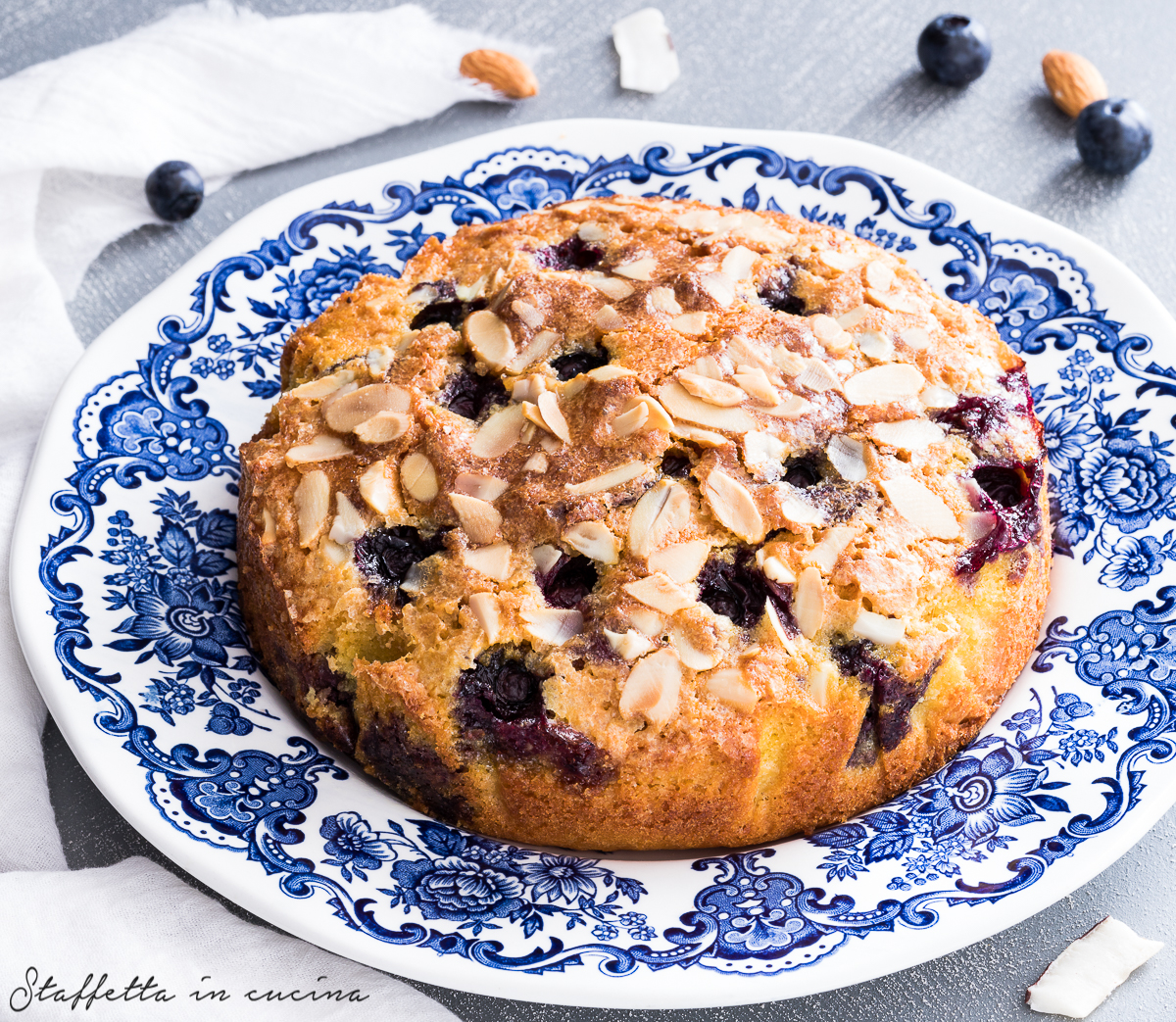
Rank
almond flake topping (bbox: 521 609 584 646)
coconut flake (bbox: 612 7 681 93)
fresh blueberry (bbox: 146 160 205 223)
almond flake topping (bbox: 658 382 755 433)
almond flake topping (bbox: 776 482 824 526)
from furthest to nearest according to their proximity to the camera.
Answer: coconut flake (bbox: 612 7 681 93)
fresh blueberry (bbox: 146 160 205 223)
almond flake topping (bbox: 658 382 755 433)
almond flake topping (bbox: 776 482 824 526)
almond flake topping (bbox: 521 609 584 646)

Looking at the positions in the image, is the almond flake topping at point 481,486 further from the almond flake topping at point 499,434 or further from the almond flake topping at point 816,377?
the almond flake topping at point 816,377

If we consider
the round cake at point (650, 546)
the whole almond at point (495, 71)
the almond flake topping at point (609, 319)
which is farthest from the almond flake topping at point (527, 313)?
the whole almond at point (495, 71)

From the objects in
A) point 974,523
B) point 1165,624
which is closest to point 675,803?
Answer: point 974,523

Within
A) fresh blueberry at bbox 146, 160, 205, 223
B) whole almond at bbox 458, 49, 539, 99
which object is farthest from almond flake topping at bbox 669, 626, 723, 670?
whole almond at bbox 458, 49, 539, 99

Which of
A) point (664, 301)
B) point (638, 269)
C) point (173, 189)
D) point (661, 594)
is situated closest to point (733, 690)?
point (661, 594)

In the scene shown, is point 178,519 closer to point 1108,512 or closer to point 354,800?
point 354,800

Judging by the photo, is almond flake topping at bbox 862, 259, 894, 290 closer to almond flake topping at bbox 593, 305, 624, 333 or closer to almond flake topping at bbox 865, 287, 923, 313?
almond flake topping at bbox 865, 287, 923, 313
